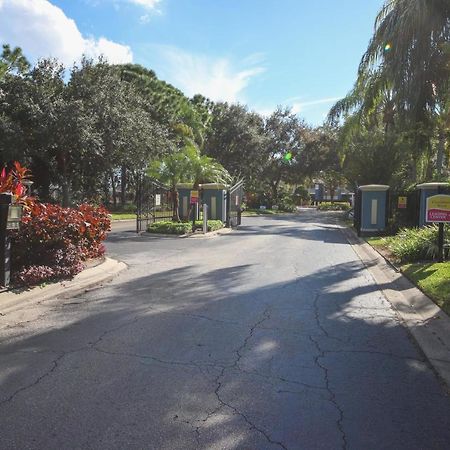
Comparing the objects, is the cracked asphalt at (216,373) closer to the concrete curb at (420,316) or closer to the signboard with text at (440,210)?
the concrete curb at (420,316)

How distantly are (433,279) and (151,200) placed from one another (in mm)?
17070

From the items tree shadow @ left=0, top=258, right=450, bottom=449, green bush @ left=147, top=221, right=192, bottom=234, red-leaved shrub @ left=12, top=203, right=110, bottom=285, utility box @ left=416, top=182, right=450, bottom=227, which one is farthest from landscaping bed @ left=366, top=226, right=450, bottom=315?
green bush @ left=147, top=221, right=192, bottom=234

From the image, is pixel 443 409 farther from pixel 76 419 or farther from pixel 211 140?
pixel 211 140

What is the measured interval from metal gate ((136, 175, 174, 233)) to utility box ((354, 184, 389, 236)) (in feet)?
30.5

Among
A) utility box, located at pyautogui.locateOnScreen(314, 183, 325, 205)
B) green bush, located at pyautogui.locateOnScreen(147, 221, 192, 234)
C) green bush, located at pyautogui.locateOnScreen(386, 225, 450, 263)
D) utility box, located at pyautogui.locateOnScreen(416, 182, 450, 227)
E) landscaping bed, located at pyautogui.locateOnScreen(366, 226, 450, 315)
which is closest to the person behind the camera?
landscaping bed, located at pyautogui.locateOnScreen(366, 226, 450, 315)

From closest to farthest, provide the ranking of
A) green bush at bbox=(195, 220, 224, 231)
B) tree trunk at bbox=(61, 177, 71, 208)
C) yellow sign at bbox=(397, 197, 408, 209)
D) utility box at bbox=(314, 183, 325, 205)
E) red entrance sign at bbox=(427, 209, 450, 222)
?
red entrance sign at bbox=(427, 209, 450, 222) → yellow sign at bbox=(397, 197, 408, 209) → green bush at bbox=(195, 220, 224, 231) → tree trunk at bbox=(61, 177, 71, 208) → utility box at bbox=(314, 183, 325, 205)

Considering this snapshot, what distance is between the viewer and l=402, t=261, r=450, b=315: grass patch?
789 cm

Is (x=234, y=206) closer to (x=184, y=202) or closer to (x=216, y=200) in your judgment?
(x=216, y=200)

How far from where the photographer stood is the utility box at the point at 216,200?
26.1 m

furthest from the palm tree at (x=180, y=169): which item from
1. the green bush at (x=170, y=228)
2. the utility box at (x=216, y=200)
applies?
the green bush at (x=170, y=228)

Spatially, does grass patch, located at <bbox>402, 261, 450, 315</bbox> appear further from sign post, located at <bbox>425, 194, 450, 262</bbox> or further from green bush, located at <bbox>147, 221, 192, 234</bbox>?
green bush, located at <bbox>147, 221, 192, 234</bbox>

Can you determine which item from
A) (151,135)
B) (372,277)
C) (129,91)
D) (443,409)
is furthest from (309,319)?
(129,91)

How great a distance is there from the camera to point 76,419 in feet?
12.0

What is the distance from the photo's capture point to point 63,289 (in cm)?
829
